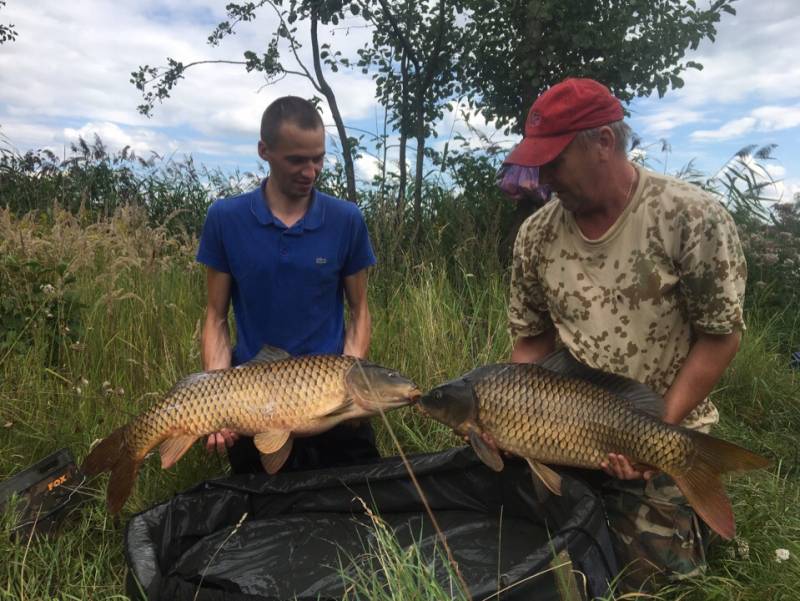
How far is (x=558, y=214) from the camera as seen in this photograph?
83.4 inches

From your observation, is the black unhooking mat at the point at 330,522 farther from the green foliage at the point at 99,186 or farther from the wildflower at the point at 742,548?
the green foliage at the point at 99,186

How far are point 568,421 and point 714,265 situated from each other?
0.56m

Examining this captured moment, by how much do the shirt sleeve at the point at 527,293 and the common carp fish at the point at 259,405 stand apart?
1.75 feet

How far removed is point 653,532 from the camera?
1947 mm

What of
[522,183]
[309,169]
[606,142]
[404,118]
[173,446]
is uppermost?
[404,118]

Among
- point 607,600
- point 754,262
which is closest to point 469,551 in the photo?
point 607,600

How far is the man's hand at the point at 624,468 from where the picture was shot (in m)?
1.79

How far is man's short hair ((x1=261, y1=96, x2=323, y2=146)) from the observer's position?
7.34 feet

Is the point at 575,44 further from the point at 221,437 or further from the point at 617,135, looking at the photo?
→ the point at 221,437

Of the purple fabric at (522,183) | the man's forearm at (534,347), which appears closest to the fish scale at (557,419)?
the man's forearm at (534,347)

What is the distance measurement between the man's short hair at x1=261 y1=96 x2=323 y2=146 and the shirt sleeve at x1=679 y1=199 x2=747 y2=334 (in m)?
1.19

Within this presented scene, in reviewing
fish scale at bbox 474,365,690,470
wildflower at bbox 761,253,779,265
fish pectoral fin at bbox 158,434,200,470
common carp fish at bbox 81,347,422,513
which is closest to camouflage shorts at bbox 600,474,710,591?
fish scale at bbox 474,365,690,470

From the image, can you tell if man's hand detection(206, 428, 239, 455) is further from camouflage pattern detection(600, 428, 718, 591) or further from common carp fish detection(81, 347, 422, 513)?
camouflage pattern detection(600, 428, 718, 591)

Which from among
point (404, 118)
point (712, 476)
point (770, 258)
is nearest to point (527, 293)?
point (712, 476)
